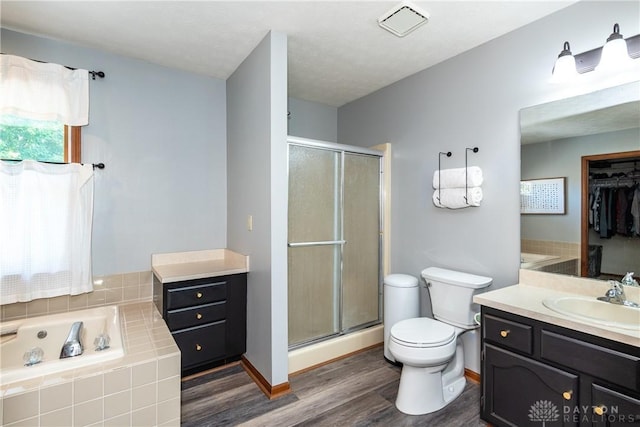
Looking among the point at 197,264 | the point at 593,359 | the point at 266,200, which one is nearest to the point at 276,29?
the point at 266,200

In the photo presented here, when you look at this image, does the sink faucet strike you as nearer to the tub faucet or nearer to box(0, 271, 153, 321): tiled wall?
the tub faucet

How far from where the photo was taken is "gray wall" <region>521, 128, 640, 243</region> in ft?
6.03

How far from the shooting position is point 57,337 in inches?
84.3

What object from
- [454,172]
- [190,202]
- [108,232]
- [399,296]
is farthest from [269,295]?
[454,172]

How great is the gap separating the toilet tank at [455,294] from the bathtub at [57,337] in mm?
2066

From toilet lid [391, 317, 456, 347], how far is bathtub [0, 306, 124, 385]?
1.66 m

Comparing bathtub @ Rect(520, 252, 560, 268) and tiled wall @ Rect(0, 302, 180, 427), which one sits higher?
bathtub @ Rect(520, 252, 560, 268)

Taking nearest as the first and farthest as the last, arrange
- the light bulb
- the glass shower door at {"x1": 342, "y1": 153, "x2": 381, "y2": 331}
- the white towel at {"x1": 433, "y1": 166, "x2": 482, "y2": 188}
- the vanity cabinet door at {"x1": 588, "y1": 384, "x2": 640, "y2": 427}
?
the vanity cabinet door at {"x1": 588, "y1": 384, "x2": 640, "y2": 427}, the light bulb, the white towel at {"x1": 433, "y1": 166, "x2": 482, "y2": 188}, the glass shower door at {"x1": 342, "y1": 153, "x2": 381, "y2": 331}

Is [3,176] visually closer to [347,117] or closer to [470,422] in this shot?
[347,117]

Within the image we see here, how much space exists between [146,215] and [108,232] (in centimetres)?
30

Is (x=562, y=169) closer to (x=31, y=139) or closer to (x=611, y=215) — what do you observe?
(x=611, y=215)

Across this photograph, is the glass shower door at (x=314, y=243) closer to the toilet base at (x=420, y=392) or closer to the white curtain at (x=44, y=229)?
the toilet base at (x=420, y=392)

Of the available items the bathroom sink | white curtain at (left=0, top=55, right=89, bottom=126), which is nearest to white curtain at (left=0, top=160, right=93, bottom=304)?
white curtain at (left=0, top=55, right=89, bottom=126)

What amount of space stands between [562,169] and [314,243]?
1780mm
